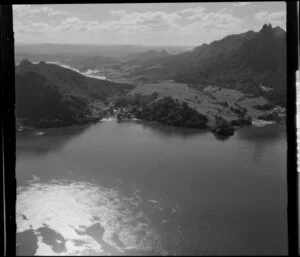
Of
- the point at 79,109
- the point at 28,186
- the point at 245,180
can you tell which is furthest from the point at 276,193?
the point at 79,109

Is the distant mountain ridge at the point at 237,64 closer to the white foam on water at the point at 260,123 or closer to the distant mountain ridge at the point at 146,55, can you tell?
the distant mountain ridge at the point at 146,55

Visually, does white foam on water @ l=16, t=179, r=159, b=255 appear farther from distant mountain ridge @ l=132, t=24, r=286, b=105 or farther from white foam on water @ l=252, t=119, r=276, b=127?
white foam on water @ l=252, t=119, r=276, b=127

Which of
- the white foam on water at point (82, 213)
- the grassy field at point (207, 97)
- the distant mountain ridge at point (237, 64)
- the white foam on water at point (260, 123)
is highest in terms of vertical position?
the distant mountain ridge at point (237, 64)

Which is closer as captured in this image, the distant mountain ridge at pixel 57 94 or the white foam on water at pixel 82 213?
the white foam on water at pixel 82 213

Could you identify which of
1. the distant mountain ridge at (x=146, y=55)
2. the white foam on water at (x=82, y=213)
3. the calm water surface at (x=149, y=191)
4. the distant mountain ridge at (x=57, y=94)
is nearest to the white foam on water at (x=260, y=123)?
the calm water surface at (x=149, y=191)

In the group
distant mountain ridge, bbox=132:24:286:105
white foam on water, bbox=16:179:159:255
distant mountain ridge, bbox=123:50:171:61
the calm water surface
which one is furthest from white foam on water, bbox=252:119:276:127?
white foam on water, bbox=16:179:159:255

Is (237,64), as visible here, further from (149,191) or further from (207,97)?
(149,191)
